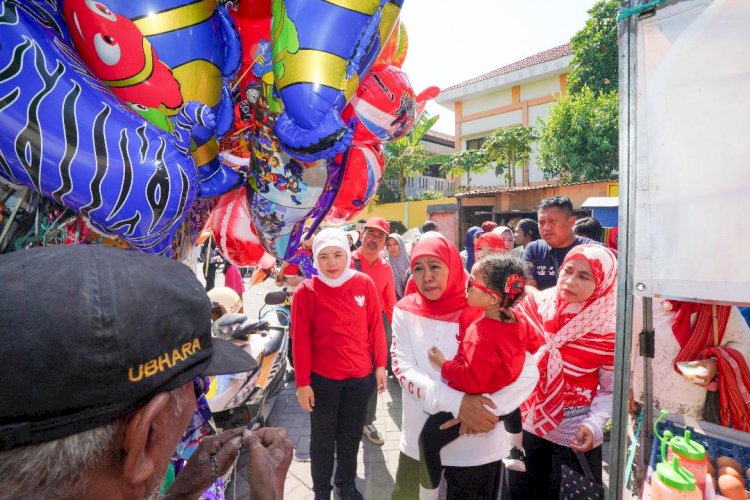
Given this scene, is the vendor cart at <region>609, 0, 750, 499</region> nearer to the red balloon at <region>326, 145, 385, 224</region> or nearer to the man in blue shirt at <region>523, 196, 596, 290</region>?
the red balloon at <region>326, 145, 385, 224</region>

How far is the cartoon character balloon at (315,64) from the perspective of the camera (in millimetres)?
1255

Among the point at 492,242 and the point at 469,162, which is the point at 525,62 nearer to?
the point at 469,162

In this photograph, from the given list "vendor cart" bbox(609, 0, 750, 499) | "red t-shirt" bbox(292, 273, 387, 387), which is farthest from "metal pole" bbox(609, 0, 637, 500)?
"red t-shirt" bbox(292, 273, 387, 387)

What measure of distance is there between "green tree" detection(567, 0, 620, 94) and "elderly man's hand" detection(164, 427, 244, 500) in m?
19.7

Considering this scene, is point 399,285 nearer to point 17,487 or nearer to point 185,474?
point 185,474

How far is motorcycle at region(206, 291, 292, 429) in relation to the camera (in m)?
2.45

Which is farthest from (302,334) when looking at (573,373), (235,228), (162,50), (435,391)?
(162,50)

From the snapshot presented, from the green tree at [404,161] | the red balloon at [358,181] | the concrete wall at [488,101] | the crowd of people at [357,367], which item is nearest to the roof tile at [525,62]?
the concrete wall at [488,101]

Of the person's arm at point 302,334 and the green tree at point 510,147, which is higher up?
the green tree at point 510,147

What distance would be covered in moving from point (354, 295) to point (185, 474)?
155cm

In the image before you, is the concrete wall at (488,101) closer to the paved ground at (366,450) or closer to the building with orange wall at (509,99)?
the building with orange wall at (509,99)

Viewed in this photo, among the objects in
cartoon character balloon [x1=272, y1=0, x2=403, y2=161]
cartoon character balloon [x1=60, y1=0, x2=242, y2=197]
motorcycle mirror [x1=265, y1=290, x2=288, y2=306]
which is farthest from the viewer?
motorcycle mirror [x1=265, y1=290, x2=288, y2=306]

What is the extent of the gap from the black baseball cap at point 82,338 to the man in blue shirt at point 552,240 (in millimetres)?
3189

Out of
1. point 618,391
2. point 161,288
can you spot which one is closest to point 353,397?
point 618,391
